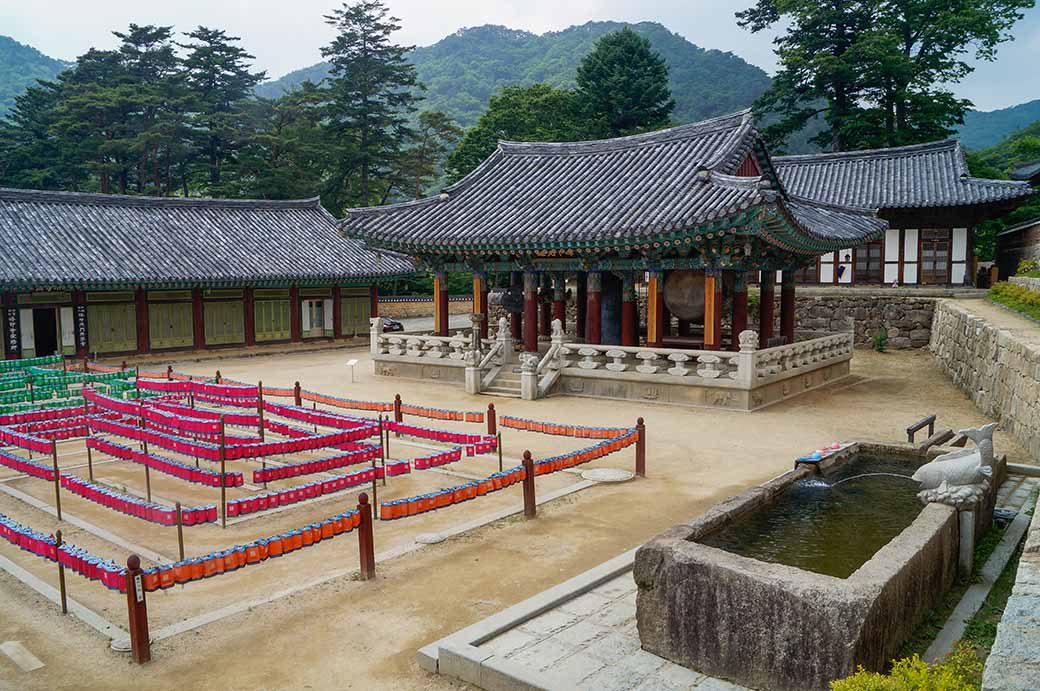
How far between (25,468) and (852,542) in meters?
10.7

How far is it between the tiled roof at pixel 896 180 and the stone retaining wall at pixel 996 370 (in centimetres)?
692

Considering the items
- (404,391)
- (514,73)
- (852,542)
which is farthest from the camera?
(514,73)

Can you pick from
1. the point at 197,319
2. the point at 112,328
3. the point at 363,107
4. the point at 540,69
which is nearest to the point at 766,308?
the point at 197,319

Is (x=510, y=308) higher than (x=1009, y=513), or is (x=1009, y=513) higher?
(x=510, y=308)

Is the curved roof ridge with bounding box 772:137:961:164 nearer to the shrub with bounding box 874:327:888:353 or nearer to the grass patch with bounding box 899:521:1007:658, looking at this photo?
the shrub with bounding box 874:327:888:353

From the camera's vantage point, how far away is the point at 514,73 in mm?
114125

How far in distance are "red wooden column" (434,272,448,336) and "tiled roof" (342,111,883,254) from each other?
1627mm

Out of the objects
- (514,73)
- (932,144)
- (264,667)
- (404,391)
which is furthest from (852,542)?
(514,73)

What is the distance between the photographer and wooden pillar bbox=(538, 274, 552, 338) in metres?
24.5

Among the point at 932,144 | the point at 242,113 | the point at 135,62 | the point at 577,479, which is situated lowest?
the point at 577,479

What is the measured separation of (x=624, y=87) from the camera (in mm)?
49000

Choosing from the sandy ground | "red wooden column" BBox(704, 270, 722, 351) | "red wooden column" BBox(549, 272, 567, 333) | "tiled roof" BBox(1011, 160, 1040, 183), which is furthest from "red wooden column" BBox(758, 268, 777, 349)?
"tiled roof" BBox(1011, 160, 1040, 183)

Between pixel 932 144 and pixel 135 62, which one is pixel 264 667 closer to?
pixel 932 144

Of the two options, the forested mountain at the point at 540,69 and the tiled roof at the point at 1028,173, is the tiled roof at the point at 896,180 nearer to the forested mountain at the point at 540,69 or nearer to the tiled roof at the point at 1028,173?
the tiled roof at the point at 1028,173
